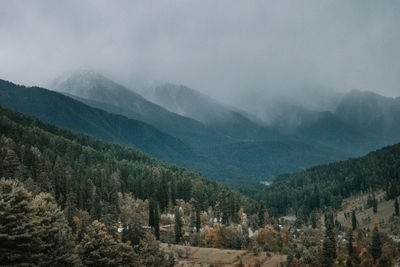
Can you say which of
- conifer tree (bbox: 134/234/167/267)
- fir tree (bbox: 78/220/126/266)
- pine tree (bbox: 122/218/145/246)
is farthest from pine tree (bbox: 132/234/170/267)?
fir tree (bbox: 78/220/126/266)

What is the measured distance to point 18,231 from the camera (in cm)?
4594

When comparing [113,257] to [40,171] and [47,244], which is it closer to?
[47,244]

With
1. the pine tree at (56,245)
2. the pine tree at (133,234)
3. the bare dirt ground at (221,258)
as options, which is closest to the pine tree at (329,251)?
the bare dirt ground at (221,258)

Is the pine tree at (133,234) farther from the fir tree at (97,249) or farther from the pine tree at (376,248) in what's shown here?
the pine tree at (376,248)

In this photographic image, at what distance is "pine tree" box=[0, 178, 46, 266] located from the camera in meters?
44.9

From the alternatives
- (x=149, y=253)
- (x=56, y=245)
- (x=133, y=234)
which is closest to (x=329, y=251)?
(x=149, y=253)

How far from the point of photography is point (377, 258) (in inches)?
3964

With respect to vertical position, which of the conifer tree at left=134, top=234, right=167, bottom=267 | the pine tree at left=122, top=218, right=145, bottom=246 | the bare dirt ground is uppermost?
the pine tree at left=122, top=218, right=145, bottom=246

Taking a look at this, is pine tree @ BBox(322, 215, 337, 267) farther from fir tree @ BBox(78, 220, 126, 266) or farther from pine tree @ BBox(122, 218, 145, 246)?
fir tree @ BBox(78, 220, 126, 266)

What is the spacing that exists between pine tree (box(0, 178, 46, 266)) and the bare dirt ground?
194ft

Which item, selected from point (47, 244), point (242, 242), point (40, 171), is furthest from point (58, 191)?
point (47, 244)

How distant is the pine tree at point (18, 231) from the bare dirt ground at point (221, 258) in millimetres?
59228

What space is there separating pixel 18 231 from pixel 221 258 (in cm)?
7483

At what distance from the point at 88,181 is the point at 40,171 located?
60.6ft
